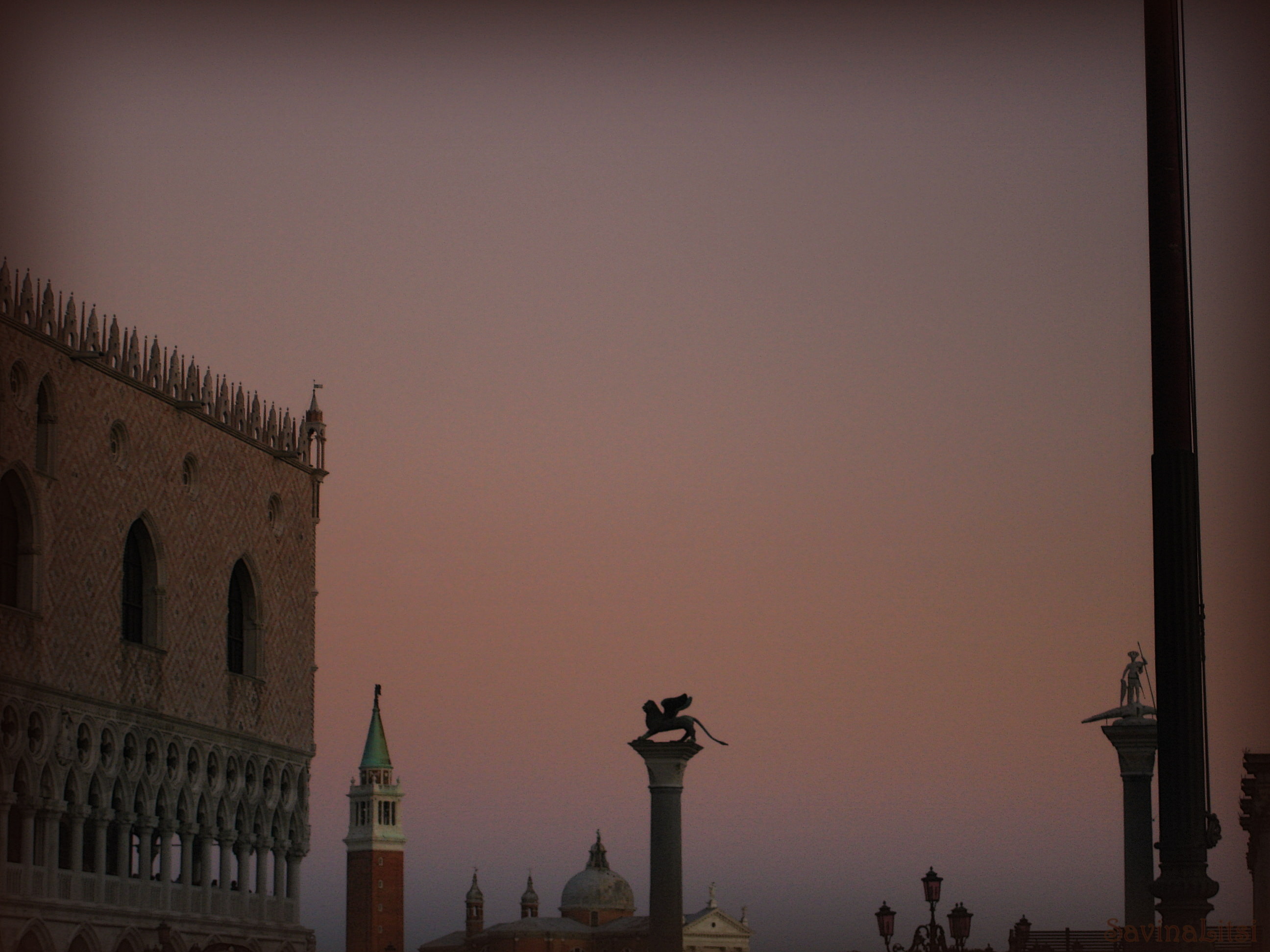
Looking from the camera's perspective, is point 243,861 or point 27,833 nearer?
point 27,833

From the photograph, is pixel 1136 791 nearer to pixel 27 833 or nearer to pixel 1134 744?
pixel 1134 744

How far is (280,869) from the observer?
34906 mm

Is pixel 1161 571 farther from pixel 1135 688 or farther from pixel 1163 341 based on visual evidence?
pixel 1135 688

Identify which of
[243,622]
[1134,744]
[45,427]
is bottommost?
[1134,744]

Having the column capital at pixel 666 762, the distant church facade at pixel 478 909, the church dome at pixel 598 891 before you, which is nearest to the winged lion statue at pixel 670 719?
the column capital at pixel 666 762

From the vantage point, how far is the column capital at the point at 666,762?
2608 centimetres

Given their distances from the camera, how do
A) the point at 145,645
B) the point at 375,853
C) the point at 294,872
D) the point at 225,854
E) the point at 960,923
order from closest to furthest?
the point at 960,923 → the point at 145,645 → the point at 225,854 → the point at 294,872 → the point at 375,853

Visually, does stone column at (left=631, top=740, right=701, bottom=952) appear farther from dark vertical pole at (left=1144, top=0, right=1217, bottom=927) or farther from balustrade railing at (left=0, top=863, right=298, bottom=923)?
dark vertical pole at (left=1144, top=0, right=1217, bottom=927)

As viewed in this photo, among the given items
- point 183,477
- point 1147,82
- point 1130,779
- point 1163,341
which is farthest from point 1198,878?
point 183,477

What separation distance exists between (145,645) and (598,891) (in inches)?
2725

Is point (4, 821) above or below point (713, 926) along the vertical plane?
above

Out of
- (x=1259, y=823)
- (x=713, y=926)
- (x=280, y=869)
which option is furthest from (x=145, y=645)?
(x=713, y=926)

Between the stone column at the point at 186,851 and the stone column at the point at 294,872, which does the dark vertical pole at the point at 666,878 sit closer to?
the stone column at the point at 186,851

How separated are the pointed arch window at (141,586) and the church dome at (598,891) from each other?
68398 millimetres
